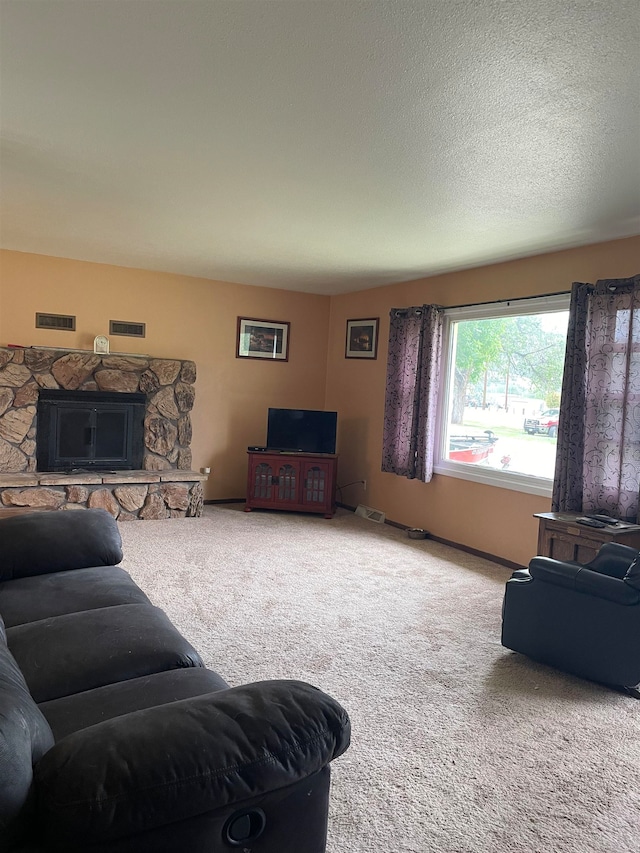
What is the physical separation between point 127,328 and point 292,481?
7.39ft

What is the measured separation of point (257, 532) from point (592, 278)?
3.40m

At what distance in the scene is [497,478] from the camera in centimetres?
501

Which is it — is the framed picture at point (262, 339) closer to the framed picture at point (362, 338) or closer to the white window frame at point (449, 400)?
the framed picture at point (362, 338)

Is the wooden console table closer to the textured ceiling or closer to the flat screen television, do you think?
the textured ceiling

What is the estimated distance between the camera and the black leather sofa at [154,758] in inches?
42.2

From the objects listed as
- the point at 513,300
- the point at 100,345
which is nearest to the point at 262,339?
the point at 100,345

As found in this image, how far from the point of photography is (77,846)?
1.07 metres

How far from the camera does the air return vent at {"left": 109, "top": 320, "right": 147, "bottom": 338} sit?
240 inches

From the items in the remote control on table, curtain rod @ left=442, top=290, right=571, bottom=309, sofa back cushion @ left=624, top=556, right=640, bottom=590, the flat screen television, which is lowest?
sofa back cushion @ left=624, top=556, right=640, bottom=590

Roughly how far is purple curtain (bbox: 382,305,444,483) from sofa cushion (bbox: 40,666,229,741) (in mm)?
3922

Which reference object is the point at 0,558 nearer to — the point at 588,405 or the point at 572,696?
the point at 572,696

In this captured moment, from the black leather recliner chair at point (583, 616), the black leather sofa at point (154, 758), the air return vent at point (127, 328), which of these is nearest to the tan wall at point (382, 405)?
the black leather recliner chair at point (583, 616)

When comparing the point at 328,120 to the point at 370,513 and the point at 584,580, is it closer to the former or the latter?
the point at 584,580

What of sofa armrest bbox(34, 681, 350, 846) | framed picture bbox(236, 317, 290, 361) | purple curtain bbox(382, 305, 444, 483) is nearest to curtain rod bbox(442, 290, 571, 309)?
purple curtain bbox(382, 305, 444, 483)
